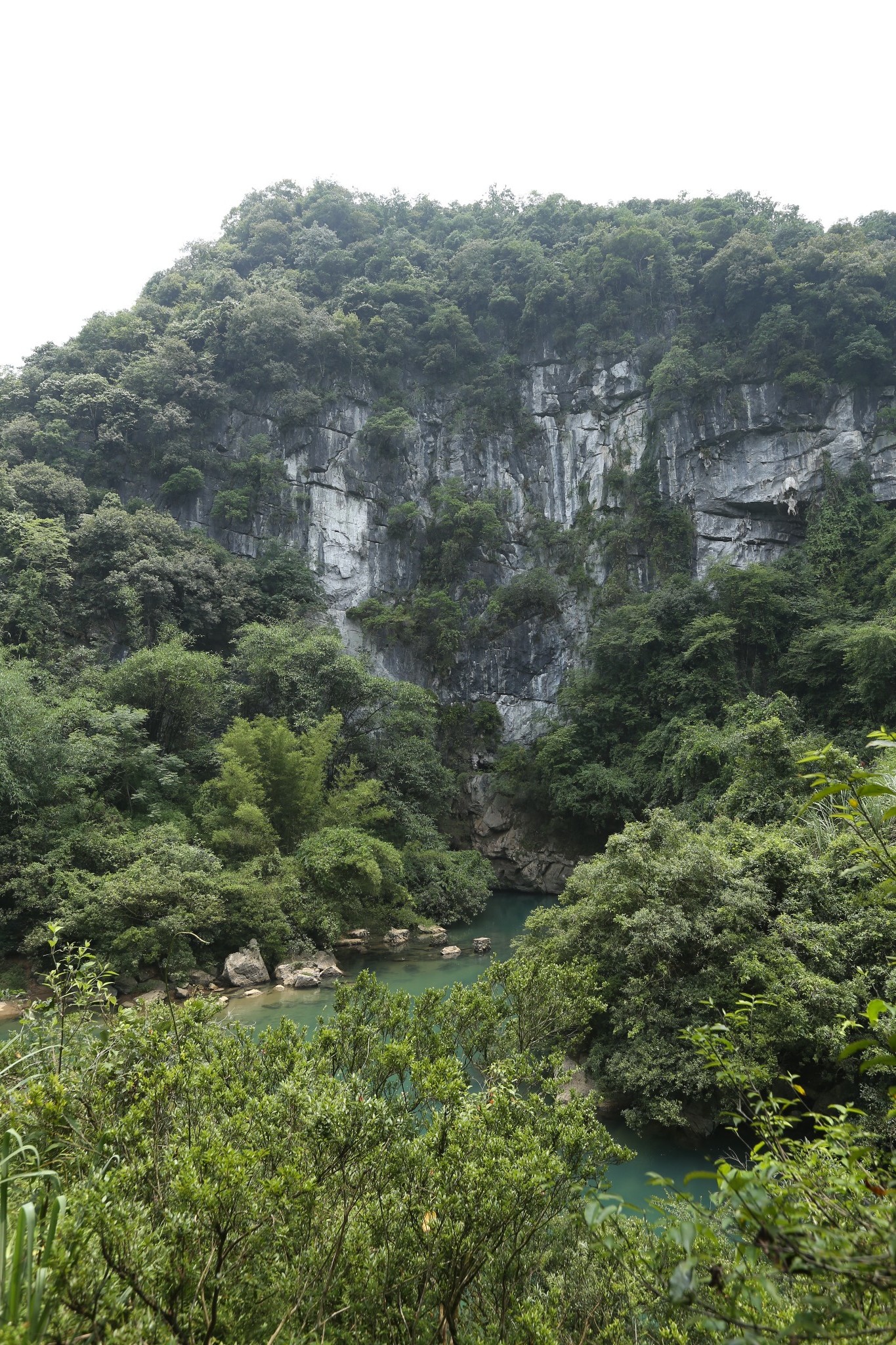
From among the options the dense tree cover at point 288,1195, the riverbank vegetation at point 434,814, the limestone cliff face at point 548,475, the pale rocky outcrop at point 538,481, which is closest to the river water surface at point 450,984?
the riverbank vegetation at point 434,814

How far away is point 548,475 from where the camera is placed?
2148 cm

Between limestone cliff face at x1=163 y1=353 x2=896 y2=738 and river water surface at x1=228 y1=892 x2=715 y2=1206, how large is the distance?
701 cm

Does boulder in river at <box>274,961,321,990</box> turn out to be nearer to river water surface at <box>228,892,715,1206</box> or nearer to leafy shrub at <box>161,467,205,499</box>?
river water surface at <box>228,892,715,1206</box>

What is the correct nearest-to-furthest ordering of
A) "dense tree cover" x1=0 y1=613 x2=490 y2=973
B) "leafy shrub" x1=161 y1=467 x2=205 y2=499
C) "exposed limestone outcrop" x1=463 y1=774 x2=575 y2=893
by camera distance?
1. "dense tree cover" x1=0 y1=613 x2=490 y2=973
2. "exposed limestone outcrop" x1=463 y1=774 x2=575 y2=893
3. "leafy shrub" x1=161 y1=467 x2=205 y2=499

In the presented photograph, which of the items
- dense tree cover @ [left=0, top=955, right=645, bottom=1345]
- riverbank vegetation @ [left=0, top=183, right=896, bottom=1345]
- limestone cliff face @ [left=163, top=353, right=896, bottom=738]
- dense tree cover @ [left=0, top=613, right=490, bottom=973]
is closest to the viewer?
dense tree cover @ [left=0, top=955, right=645, bottom=1345]

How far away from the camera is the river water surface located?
210 inches

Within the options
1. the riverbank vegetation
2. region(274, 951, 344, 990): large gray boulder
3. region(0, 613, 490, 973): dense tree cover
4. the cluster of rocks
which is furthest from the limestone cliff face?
the cluster of rocks

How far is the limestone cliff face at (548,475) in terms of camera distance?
18.6 metres

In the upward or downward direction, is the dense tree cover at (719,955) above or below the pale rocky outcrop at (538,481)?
below

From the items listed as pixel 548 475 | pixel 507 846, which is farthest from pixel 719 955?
pixel 548 475

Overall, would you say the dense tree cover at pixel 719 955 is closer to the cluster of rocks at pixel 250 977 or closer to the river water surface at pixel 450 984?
the river water surface at pixel 450 984

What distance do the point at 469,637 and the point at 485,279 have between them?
42.5ft

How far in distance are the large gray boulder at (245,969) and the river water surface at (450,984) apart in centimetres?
36

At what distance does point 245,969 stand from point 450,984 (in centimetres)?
297
